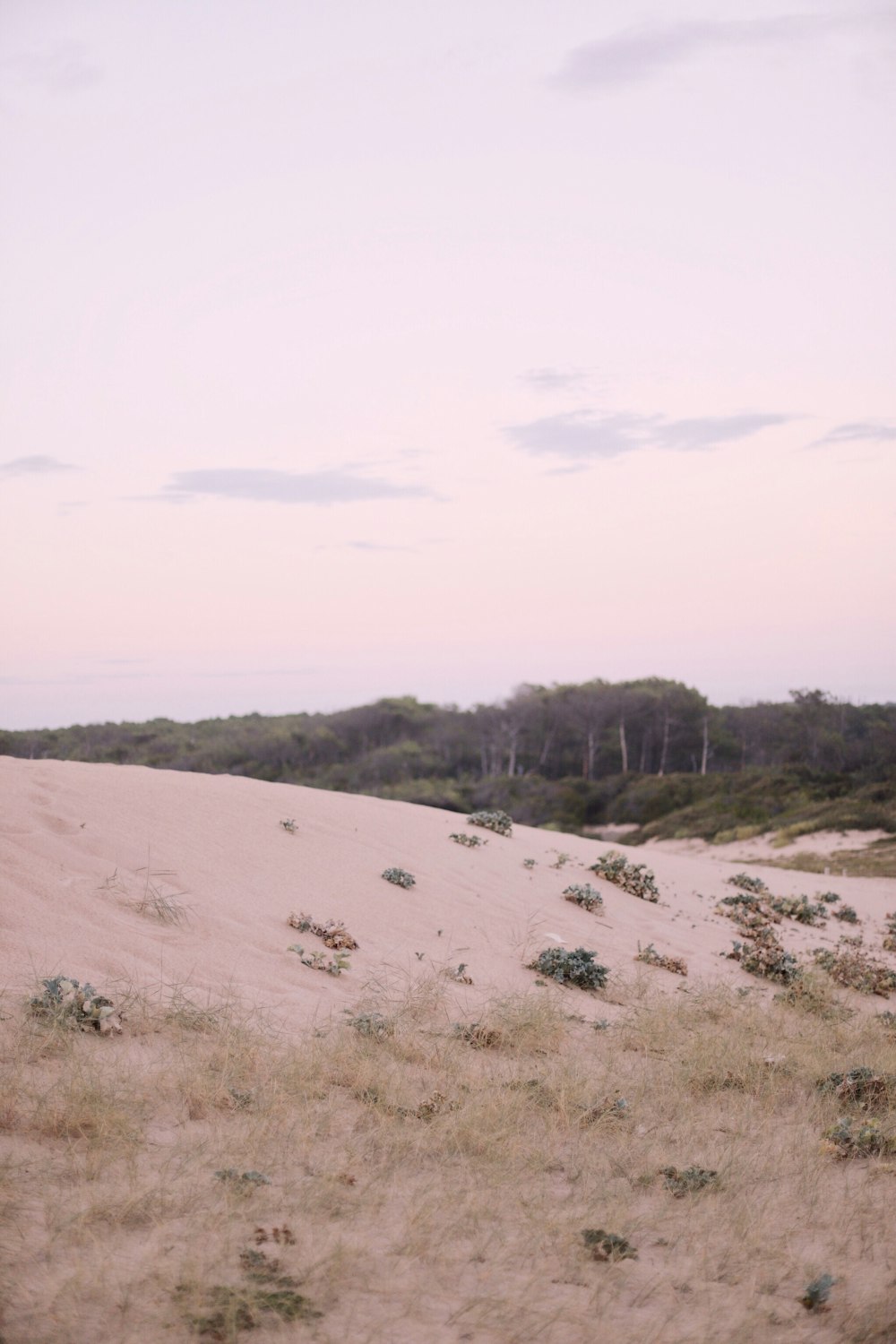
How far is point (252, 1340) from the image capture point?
3.08m

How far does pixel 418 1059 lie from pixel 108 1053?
1.69 meters

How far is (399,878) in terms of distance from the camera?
951cm

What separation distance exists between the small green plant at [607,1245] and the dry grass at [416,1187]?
0.13 feet

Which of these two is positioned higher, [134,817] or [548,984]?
[134,817]

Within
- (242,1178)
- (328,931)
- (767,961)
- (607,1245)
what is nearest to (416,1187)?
(242,1178)

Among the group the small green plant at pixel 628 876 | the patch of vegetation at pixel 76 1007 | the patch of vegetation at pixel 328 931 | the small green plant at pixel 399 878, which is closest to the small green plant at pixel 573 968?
the patch of vegetation at pixel 328 931

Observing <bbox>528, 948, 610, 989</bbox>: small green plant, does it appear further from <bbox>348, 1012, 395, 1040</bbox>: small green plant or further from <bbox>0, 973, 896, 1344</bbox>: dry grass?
<bbox>348, 1012, 395, 1040</bbox>: small green plant

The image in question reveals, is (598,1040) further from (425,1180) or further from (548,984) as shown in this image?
(425,1180)

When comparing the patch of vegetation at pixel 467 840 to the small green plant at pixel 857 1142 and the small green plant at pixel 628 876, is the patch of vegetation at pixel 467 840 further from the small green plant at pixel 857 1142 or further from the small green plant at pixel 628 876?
the small green plant at pixel 857 1142

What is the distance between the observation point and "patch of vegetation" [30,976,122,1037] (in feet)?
16.7

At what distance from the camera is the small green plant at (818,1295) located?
11.3 ft

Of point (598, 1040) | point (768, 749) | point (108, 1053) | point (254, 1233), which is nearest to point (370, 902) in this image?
point (598, 1040)

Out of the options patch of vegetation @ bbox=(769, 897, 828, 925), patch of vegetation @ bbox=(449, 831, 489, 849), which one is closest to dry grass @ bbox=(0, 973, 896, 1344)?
patch of vegetation @ bbox=(449, 831, 489, 849)

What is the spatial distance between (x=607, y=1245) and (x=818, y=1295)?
2.52ft
